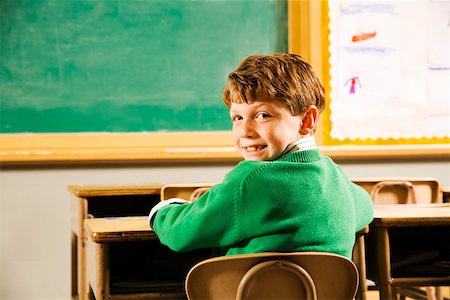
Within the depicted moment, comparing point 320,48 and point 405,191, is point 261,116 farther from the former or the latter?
point 320,48

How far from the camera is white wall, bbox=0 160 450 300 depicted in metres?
4.08

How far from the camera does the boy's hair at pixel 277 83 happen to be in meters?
1.72

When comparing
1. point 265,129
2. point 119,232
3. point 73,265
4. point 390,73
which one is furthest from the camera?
point 390,73

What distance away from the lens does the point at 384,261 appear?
2.15m

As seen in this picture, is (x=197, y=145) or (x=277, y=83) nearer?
(x=277, y=83)

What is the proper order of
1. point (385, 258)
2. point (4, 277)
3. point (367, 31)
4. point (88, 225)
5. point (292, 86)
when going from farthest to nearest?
point (367, 31), point (4, 277), point (385, 258), point (88, 225), point (292, 86)

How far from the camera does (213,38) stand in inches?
170

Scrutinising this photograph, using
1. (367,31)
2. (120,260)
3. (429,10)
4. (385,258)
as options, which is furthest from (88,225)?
(429,10)

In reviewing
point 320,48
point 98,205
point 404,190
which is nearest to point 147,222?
point 98,205

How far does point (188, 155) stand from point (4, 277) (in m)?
1.30

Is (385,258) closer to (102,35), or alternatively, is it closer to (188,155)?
(188,155)

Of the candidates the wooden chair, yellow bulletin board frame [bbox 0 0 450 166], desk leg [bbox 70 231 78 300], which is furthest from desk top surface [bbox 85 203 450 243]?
yellow bulletin board frame [bbox 0 0 450 166]

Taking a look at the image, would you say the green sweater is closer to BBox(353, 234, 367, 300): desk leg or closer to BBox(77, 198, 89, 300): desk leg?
BBox(353, 234, 367, 300): desk leg

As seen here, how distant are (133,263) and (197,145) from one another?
213cm
